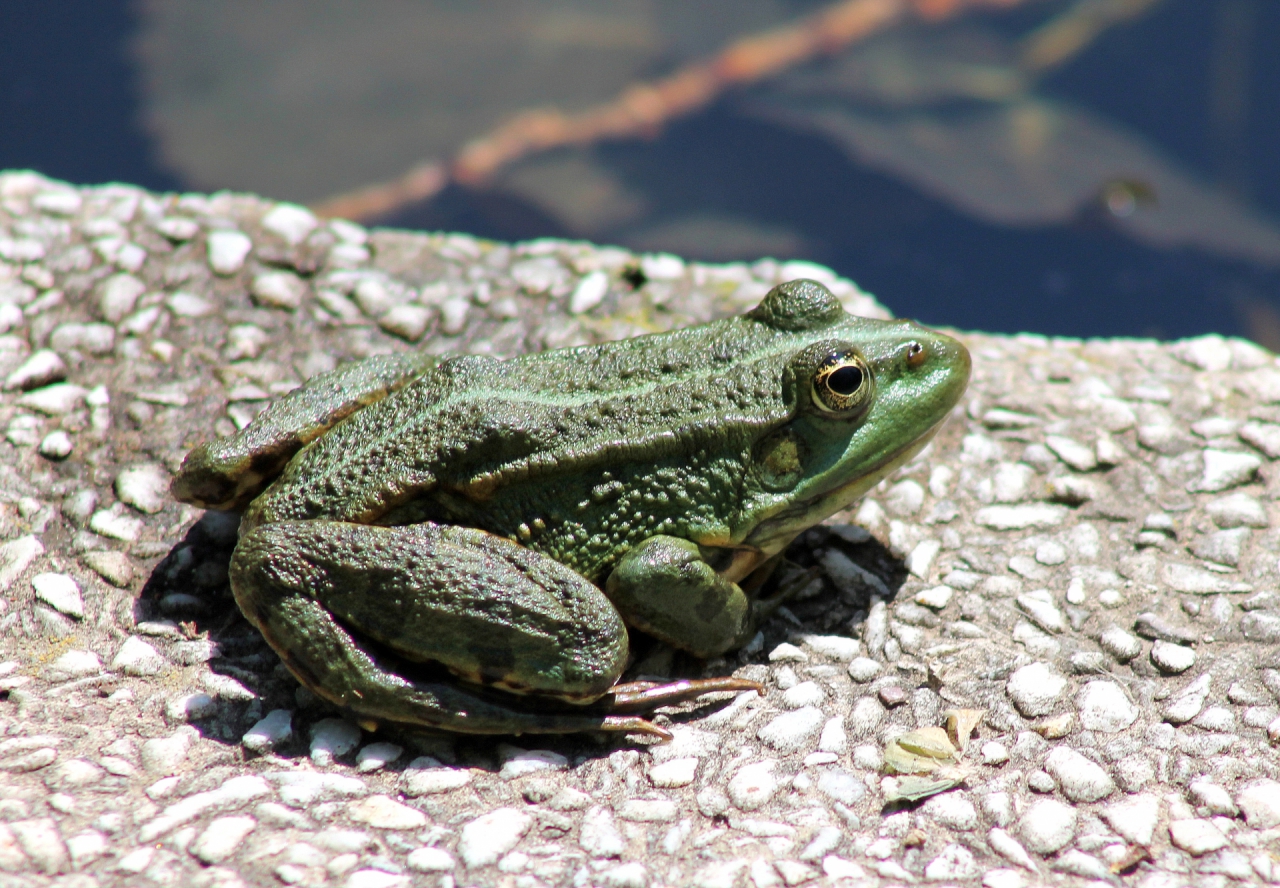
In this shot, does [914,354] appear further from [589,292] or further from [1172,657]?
[589,292]

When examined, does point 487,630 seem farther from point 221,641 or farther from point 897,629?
point 897,629

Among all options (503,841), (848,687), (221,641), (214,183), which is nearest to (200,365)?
(221,641)

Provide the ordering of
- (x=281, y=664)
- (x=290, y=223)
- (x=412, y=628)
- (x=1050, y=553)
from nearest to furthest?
(x=412, y=628) → (x=281, y=664) → (x=1050, y=553) → (x=290, y=223)

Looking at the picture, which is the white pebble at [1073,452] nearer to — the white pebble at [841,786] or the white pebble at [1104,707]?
the white pebble at [1104,707]

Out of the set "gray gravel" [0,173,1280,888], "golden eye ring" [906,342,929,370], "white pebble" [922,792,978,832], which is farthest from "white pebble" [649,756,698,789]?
"golden eye ring" [906,342,929,370]

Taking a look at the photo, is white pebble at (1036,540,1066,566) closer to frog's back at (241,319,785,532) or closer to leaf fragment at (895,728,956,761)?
leaf fragment at (895,728,956,761)

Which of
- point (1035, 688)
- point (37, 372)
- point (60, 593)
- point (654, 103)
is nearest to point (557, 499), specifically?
point (1035, 688)
